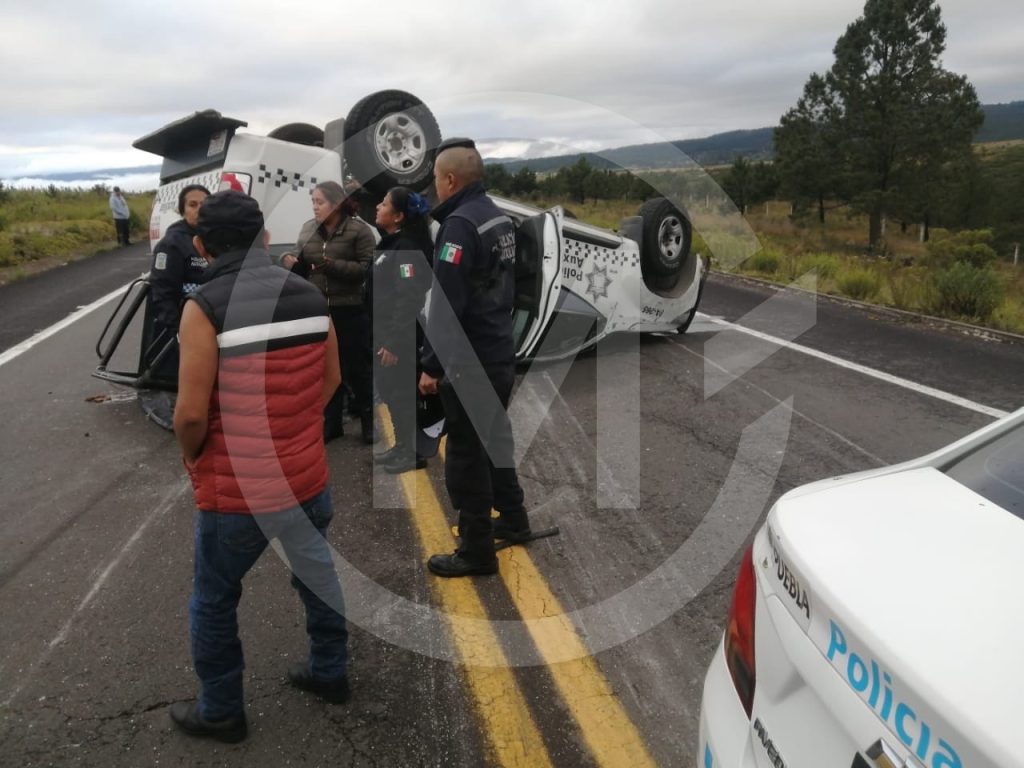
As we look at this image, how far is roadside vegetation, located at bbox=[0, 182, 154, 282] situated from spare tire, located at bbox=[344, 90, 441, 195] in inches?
408

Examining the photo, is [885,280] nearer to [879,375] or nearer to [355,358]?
[879,375]

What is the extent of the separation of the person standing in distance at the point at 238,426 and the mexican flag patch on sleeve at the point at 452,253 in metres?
0.81

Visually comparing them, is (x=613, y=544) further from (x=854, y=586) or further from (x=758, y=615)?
(x=854, y=586)

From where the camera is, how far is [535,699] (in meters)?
2.54

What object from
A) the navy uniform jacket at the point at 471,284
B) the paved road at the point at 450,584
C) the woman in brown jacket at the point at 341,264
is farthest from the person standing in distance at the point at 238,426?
the woman in brown jacket at the point at 341,264

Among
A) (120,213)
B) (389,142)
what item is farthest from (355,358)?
(120,213)

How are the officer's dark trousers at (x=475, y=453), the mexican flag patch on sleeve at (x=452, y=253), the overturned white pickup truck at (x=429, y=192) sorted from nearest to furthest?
the mexican flag patch on sleeve at (x=452, y=253) < the officer's dark trousers at (x=475, y=453) < the overturned white pickup truck at (x=429, y=192)

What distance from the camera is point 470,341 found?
326 cm

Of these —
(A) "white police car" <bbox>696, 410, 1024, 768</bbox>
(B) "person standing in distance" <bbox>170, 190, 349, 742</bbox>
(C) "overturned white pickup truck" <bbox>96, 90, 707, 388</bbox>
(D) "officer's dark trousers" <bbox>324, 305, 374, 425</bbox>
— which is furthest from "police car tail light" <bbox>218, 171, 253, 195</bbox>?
(A) "white police car" <bbox>696, 410, 1024, 768</bbox>

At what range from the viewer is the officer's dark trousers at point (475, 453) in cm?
326

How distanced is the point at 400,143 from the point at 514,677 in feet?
17.5

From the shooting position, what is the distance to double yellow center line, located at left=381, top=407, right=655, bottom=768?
7.57 feet

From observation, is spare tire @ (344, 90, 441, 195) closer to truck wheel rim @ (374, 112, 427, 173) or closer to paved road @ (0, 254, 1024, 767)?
truck wheel rim @ (374, 112, 427, 173)

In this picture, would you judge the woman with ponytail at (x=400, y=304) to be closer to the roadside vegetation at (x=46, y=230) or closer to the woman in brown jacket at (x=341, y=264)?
the woman in brown jacket at (x=341, y=264)
